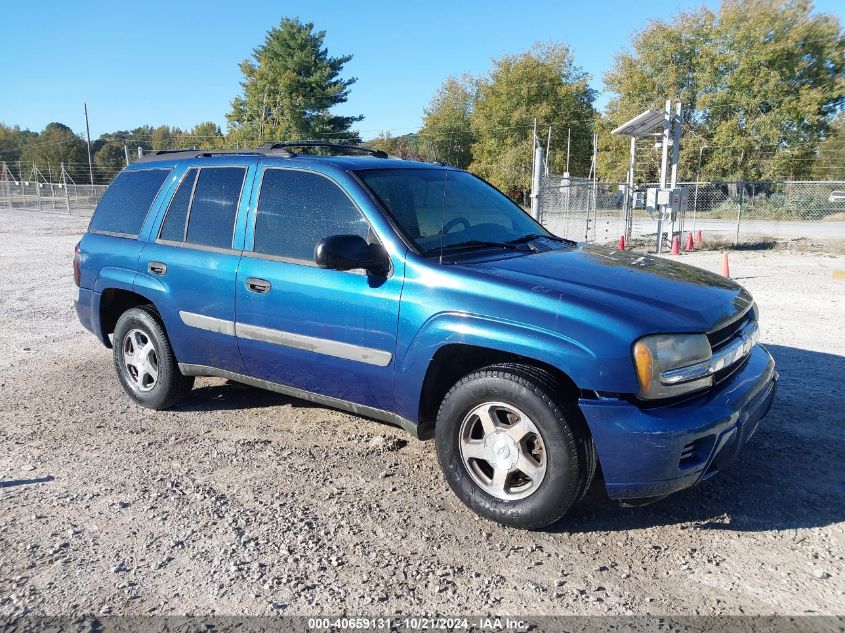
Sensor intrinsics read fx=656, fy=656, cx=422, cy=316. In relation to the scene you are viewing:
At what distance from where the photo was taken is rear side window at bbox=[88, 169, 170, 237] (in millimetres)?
5113

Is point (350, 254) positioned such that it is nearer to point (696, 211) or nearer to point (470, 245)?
point (470, 245)

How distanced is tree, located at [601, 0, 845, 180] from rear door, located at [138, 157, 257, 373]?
37.5 meters

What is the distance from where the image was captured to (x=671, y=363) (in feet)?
9.87

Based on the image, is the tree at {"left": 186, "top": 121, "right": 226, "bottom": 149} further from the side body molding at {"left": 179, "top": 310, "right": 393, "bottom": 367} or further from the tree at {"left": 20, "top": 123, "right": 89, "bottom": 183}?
the side body molding at {"left": 179, "top": 310, "right": 393, "bottom": 367}

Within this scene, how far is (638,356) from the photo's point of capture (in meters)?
2.96

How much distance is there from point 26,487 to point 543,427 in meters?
2.99

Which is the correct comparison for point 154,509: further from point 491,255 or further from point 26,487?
point 491,255

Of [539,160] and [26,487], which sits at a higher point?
[539,160]

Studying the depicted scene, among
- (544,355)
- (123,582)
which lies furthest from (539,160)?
(123,582)

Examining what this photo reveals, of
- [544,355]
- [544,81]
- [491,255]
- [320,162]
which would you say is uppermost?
[544,81]

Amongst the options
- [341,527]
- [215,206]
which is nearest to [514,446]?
[341,527]

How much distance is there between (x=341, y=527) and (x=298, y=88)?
157 ft

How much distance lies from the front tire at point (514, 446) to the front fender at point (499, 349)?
5.7 inches

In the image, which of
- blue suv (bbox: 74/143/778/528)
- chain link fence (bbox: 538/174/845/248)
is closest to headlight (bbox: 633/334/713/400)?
blue suv (bbox: 74/143/778/528)
